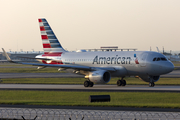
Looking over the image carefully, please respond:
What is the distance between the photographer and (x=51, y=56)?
57750 millimetres

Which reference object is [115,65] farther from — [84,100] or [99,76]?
[84,100]

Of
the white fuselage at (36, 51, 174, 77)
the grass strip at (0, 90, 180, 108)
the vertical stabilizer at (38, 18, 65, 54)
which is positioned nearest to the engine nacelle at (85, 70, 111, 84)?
the white fuselage at (36, 51, 174, 77)

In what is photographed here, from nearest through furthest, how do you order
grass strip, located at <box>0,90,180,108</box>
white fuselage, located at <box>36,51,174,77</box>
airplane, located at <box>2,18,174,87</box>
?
grass strip, located at <box>0,90,180,108</box>
white fuselage, located at <box>36,51,174,77</box>
airplane, located at <box>2,18,174,87</box>

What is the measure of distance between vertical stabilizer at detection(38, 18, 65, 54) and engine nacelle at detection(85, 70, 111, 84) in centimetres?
A: 1343

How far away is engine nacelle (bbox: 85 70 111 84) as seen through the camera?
4650cm

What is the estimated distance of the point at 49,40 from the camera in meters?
59.4

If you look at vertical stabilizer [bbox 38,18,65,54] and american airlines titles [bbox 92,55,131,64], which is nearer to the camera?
american airlines titles [bbox 92,55,131,64]

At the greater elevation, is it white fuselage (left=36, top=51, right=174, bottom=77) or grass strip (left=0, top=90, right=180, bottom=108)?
white fuselage (left=36, top=51, right=174, bottom=77)

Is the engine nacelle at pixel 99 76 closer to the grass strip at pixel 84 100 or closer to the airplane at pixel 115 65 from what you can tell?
the airplane at pixel 115 65

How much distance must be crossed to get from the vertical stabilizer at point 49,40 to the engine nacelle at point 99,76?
13427 mm

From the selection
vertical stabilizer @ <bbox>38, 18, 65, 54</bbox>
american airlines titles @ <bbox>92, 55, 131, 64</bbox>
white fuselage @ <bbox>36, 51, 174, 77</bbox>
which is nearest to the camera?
white fuselage @ <bbox>36, 51, 174, 77</bbox>

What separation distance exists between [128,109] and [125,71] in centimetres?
2296

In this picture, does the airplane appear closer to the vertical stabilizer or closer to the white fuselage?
the white fuselage

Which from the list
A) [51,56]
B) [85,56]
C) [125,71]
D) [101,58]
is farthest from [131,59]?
[51,56]
